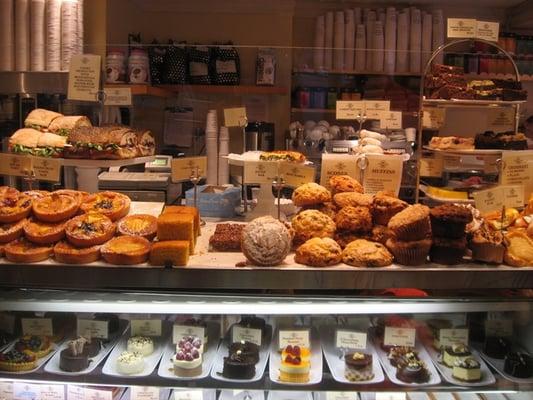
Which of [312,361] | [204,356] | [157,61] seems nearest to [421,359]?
[312,361]

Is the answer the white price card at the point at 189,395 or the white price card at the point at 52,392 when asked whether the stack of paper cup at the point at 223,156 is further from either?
the white price card at the point at 52,392

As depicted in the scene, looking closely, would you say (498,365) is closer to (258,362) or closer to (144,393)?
(258,362)

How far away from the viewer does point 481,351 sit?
1736 mm

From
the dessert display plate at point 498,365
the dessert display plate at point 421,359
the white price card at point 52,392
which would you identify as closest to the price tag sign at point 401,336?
the dessert display plate at point 421,359

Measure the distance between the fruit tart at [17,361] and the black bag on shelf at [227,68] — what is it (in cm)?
301

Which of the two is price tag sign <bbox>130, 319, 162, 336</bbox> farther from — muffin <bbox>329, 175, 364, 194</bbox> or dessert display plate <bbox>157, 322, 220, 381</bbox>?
muffin <bbox>329, 175, 364, 194</bbox>

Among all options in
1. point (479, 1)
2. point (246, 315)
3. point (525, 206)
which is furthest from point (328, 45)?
point (246, 315)

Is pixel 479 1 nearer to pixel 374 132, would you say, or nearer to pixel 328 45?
pixel 328 45

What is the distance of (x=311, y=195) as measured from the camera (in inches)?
67.6

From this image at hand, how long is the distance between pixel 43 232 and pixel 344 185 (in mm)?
908

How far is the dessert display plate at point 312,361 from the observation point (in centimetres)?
165

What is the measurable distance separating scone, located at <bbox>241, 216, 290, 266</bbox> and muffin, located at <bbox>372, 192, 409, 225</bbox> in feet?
1.01

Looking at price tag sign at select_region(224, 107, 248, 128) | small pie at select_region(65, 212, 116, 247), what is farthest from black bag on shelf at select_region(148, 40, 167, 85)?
small pie at select_region(65, 212, 116, 247)

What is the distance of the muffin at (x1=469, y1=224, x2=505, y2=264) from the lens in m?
1.54
